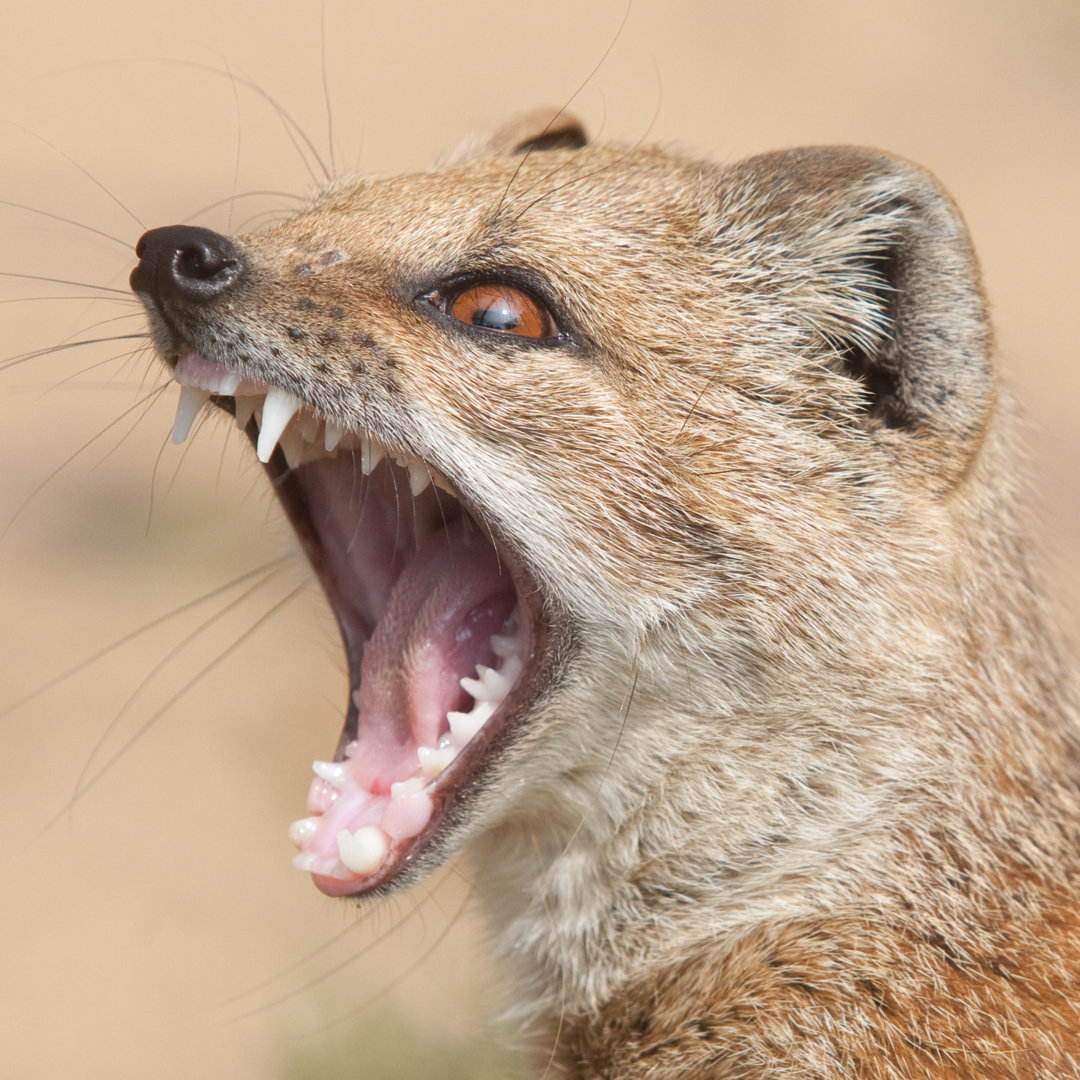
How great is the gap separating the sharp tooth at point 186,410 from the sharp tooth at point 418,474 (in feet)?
1.51

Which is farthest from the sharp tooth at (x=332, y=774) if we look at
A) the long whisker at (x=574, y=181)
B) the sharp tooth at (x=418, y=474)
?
the long whisker at (x=574, y=181)

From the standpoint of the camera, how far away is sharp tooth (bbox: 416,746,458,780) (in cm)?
293

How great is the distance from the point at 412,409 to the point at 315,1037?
2.20 meters

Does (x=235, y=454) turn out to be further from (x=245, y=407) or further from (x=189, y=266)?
(x=189, y=266)

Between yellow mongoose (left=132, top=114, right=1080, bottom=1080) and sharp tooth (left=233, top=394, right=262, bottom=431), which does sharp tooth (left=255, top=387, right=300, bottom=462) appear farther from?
sharp tooth (left=233, top=394, right=262, bottom=431)

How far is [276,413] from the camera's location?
280 cm

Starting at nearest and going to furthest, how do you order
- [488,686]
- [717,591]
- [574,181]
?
1. [717,591]
2. [488,686]
3. [574,181]

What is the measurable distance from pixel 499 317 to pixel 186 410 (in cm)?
69

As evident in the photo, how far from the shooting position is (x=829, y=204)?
9.74 feet

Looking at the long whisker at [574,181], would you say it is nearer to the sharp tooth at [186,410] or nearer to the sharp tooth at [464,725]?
the sharp tooth at [186,410]

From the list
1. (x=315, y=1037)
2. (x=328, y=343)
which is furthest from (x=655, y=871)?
(x=315, y=1037)

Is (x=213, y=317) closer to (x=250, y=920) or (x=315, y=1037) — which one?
(x=315, y=1037)

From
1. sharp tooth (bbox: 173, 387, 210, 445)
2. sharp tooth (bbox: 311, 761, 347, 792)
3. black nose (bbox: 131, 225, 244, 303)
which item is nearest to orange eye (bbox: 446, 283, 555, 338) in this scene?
black nose (bbox: 131, 225, 244, 303)

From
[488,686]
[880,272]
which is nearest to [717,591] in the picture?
[488,686]
